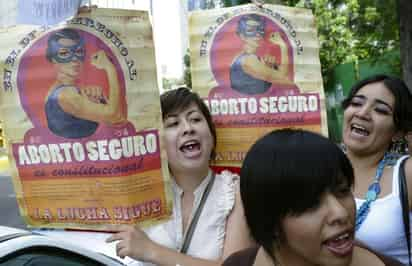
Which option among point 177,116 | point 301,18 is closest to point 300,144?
point 177,116

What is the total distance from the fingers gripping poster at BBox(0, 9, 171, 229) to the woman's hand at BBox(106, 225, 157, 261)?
1.4 inches

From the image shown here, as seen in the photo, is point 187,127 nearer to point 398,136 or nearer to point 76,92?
point 76,92

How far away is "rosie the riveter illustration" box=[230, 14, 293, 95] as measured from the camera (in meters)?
2.29

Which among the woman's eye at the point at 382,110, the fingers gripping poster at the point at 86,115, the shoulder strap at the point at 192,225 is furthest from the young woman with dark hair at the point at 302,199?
the woman's eye at the point at 382,110

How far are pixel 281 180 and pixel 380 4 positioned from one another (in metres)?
8.24

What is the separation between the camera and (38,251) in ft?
6.52

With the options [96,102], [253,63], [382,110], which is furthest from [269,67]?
[96,102]

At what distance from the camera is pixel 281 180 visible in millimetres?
1232

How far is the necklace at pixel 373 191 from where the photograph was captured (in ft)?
6.33

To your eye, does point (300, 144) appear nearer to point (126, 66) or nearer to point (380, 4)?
point (126, 66)

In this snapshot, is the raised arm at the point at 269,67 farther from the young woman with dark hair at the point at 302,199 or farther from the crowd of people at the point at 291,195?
the young woman with dark hair at the point at 302,199

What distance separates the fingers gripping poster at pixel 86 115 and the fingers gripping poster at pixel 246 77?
53cm

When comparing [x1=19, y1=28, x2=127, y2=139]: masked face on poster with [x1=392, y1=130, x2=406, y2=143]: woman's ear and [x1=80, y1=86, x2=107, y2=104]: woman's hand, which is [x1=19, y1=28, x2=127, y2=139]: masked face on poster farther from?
[x1=392, y1=130, x2=406, y2=143]: woman's ear

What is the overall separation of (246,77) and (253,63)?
0.07 m
